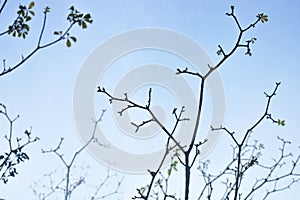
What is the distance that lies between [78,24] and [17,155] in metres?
1.57

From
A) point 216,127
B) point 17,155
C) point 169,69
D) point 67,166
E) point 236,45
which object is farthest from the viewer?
A: point 67,166

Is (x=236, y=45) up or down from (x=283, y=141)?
down

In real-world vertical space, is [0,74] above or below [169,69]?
below

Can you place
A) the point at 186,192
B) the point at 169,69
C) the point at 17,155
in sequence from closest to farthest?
the point at 186,192
the point at 17,155
the point at 169,69

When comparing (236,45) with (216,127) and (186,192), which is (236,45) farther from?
(186,192)

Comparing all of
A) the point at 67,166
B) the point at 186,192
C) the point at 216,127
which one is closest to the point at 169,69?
the point at 216,127

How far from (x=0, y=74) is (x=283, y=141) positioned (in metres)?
3.15

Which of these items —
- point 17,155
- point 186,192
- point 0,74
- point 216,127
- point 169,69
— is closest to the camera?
point 186,192

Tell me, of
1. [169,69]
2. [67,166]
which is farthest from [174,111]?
[67,166]

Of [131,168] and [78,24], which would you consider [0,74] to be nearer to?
[78,24]

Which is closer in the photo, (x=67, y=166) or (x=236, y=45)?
(x=236, y=45)

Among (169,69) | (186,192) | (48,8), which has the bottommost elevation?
(186,192)

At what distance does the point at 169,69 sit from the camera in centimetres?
420

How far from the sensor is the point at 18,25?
2797mm
